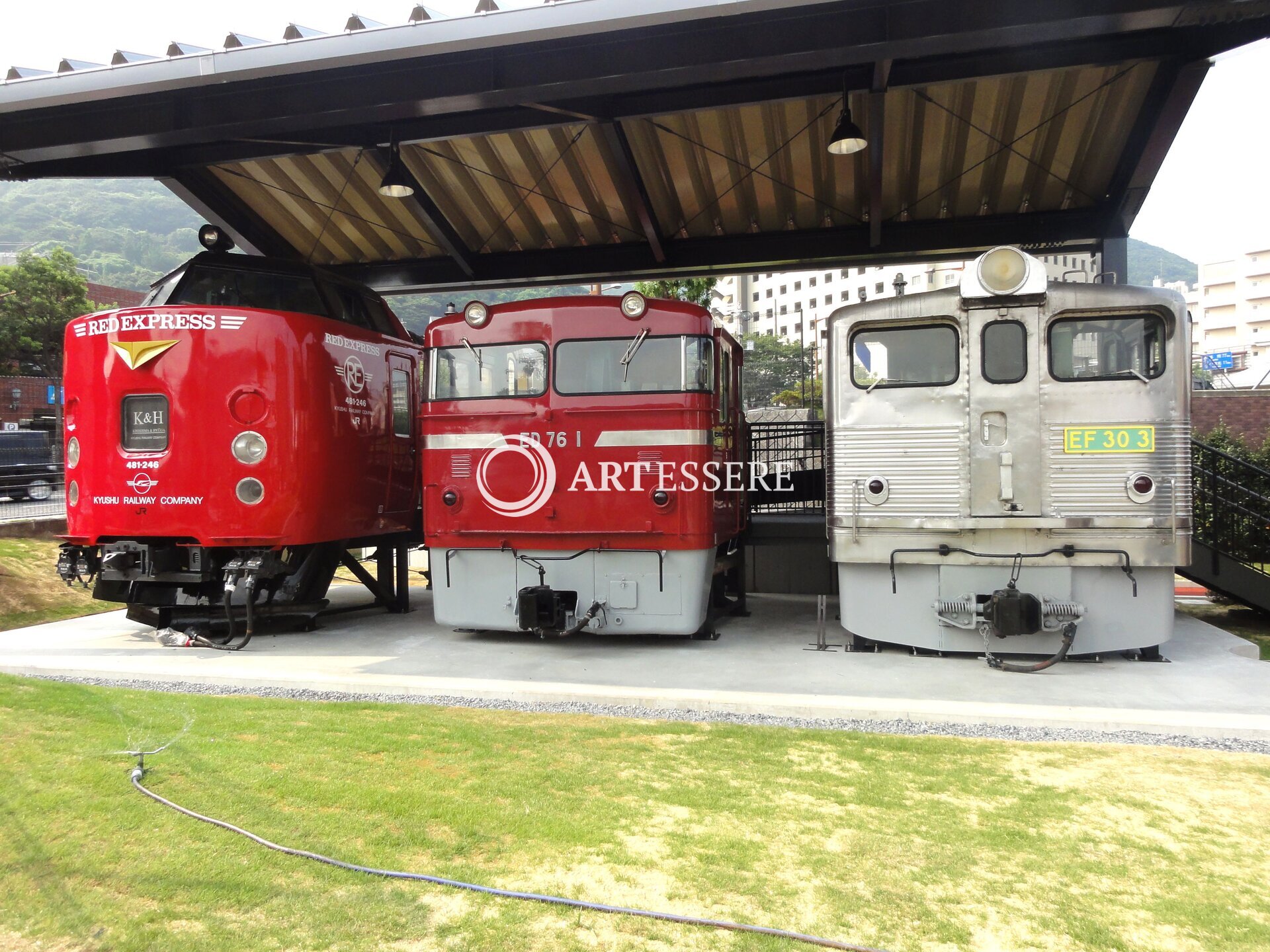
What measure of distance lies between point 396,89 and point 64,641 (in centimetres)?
616

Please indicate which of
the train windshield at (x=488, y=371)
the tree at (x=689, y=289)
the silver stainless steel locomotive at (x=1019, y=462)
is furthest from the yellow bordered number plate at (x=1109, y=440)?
the tree at (x=689, y=289)

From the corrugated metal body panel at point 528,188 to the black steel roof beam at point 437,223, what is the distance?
0.11m

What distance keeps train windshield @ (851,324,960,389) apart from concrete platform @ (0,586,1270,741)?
94.5 inches

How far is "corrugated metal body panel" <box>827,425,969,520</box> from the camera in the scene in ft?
23.3

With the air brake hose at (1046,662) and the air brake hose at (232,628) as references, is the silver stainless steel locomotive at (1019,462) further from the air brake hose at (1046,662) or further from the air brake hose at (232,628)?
the air brake hose at (232,628)

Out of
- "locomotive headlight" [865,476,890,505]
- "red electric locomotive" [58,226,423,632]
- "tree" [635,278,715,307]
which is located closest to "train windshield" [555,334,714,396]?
"locomotive headlight" [865,476,890,505]

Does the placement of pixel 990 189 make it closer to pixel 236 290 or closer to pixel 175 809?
pixel 236 290

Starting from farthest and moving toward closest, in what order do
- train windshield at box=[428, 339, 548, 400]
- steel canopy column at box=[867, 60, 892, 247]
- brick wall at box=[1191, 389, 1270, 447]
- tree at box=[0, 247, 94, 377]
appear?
tree at box=[0, 247, 94, 377] → brick wall at box=[1191, 389, 1270, 447] → train windshield at box=[428, 339, 548, 400] → steel canopy column at box=[867, 60, 892, 247]

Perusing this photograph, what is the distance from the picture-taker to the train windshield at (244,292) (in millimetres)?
8266

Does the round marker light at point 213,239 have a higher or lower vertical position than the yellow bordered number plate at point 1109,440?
higher

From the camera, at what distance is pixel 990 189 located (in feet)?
32.4

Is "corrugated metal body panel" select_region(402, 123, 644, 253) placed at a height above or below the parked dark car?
above

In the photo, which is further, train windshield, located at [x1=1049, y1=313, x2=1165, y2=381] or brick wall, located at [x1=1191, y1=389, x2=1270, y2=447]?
brick wall, located at [x1=1191, y1=389, x2=1270, y2=447]

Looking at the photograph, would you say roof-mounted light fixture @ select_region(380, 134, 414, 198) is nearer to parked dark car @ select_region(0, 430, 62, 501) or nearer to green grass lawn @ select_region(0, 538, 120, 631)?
green grass lawn @ select_region(0, 538, 120, 631)
